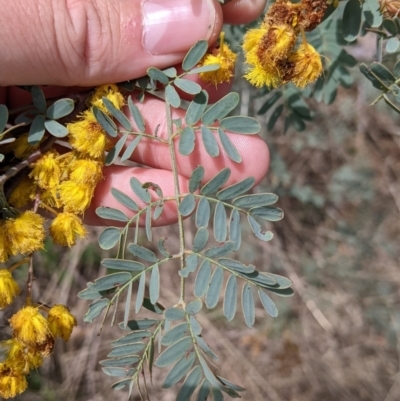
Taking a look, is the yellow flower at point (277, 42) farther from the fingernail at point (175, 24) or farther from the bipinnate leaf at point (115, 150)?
the bipinnate leaf at point (115, 150)

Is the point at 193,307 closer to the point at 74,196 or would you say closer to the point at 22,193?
the point at 74,196

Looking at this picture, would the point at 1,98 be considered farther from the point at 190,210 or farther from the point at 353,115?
the point at 353,115

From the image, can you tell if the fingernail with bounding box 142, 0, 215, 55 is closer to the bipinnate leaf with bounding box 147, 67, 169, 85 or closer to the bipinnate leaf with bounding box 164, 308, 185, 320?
the bipinnate leaf with bounding box 147, 67, 169, 85

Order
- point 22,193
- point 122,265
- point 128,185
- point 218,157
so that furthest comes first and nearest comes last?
point 128,185 < point 218,157 < point 22,193 < point 122,265

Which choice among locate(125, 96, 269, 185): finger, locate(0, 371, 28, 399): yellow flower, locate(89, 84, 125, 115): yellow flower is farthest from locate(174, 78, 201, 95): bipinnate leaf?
locate(0, 371, 28, 399): yellow flower

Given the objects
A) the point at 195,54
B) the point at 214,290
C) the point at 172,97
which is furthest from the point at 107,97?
the point at 214,290

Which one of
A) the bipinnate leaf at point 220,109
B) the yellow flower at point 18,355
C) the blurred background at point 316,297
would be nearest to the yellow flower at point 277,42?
the bipinnate leaf at point 220,109
